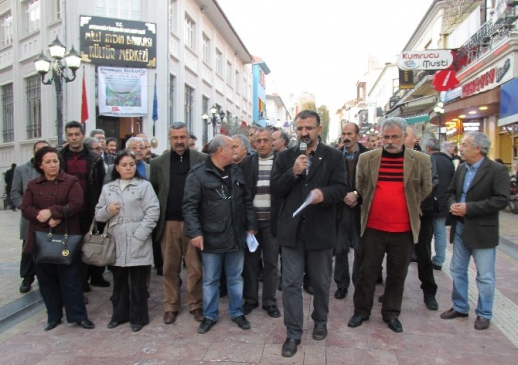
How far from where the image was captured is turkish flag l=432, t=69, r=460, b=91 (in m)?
17.8

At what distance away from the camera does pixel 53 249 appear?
4.21 metres

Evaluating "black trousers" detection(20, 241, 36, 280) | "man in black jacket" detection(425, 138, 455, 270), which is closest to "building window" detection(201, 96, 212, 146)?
"man in black jacket" detection(425, 138, 455, 270)

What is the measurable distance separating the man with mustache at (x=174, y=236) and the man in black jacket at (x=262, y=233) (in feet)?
1.89

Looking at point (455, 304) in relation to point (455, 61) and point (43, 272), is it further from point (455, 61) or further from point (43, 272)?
point (455, 61)

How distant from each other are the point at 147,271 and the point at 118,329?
625 millimetres

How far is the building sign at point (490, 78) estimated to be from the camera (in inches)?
516

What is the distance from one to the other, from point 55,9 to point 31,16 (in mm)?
2394

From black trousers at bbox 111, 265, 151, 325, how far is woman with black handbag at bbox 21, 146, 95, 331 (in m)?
0.32

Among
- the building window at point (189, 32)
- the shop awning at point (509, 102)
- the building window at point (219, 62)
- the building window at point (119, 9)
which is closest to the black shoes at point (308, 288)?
the shop awning at point (509, 102)

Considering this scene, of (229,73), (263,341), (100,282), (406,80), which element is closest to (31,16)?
(229,73)

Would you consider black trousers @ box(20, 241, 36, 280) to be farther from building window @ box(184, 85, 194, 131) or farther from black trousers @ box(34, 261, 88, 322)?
building window @ box(184, 85, 194, 131)

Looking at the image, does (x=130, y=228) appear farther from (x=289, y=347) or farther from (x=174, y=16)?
(x=174, y=16)

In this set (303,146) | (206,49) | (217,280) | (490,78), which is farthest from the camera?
(206,49)

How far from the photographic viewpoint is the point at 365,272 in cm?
446
